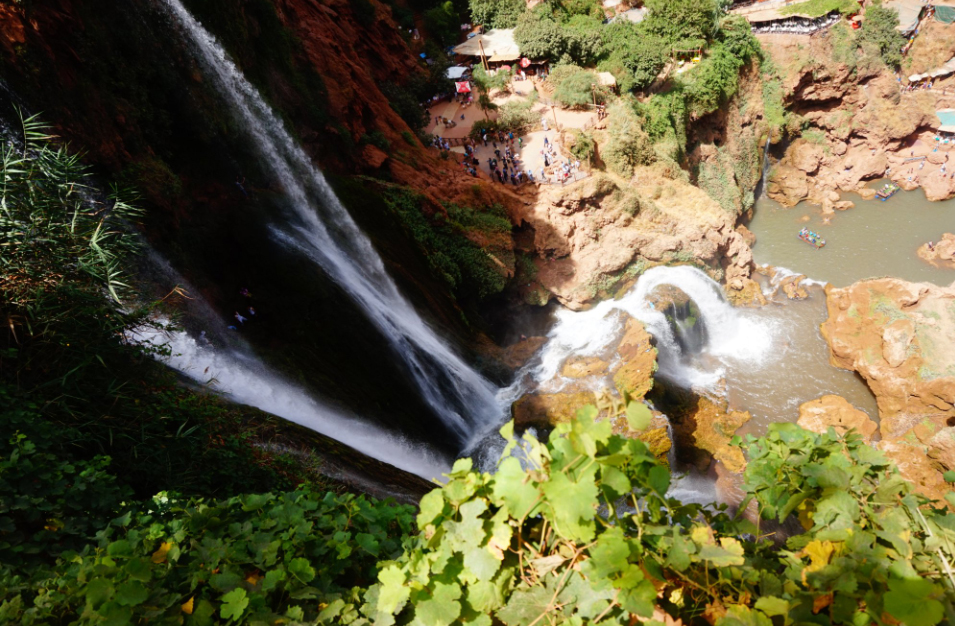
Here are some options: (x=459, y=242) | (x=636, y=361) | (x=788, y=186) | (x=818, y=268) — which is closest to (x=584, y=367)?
(x=636, y=361)

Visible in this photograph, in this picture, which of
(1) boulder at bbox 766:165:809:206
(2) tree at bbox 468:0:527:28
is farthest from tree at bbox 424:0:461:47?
(1) boulder at bbox 766:165:809:206

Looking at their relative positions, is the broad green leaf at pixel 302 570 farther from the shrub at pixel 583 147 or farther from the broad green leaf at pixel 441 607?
the shrub at pixel 583 147

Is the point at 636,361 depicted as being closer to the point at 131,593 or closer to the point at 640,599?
the point at 640,599

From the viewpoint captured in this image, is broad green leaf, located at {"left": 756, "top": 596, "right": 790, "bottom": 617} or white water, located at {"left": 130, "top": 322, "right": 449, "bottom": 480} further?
white water, located at {"left": 130, "top": 322, "right": 449, "bottom": 480}

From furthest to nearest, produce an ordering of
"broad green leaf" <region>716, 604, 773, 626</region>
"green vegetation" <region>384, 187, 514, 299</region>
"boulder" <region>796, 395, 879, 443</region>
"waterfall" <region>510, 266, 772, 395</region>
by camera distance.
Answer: "waterfall" <region>510, 266, 772, 395</region> → "green vegetation" <region>384, 187, 514, 299</region> → "boulder" <region>796, 395, 879, 443</region> → "broad green leaf" <region>716, 604, 773, 626</region>

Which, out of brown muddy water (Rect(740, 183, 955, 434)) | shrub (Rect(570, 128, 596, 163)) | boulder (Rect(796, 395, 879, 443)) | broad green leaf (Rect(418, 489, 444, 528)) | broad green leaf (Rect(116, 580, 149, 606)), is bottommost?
boulder (Rect(796, 395, 879, 443))

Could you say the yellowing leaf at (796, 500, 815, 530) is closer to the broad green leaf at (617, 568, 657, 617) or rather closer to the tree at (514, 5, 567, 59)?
the broad green leaf at (617, 568, 657, 617)

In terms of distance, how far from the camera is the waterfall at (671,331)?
15000 mm

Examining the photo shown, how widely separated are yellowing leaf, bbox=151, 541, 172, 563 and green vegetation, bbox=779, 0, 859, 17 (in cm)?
3341

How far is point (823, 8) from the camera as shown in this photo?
25.0 m

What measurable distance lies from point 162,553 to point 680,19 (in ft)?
82.8

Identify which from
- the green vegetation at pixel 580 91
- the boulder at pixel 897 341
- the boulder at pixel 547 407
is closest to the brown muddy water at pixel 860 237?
the boulder at pixel 897 341

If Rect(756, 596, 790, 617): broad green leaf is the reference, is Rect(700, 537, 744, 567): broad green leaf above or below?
above

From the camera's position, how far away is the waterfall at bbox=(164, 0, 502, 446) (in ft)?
36.7
